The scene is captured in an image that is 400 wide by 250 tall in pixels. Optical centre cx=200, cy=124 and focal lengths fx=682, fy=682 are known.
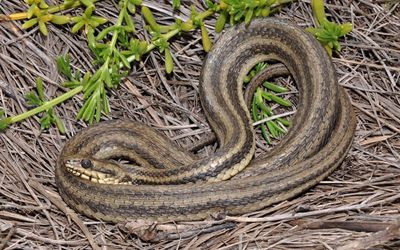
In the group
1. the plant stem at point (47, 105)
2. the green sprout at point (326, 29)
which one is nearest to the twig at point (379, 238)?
the green sprout at point (326, 29)

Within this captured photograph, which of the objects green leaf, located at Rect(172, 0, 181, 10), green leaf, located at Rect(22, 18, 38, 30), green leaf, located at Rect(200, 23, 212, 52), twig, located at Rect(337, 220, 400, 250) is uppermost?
green leaf, located at Rect(172, 0, 181, 10)

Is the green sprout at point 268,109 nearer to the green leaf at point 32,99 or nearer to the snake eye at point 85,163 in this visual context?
the snake eye at point 85,163

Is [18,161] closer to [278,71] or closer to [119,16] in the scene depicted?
[119,16]

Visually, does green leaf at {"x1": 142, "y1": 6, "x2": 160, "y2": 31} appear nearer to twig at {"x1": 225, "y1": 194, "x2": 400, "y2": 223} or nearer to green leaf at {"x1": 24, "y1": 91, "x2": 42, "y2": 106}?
green leaf at {"x1": 24, "y1": 91, "x2": 42, "y2": 106}

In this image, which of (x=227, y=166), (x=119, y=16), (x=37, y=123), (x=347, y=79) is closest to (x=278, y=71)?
(x=347, y=79)

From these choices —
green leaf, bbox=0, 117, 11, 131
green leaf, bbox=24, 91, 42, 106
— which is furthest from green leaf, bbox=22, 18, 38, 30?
green leaf, bbox=0, 117, 11, 131

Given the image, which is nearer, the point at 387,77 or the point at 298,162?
the point at 298,162
